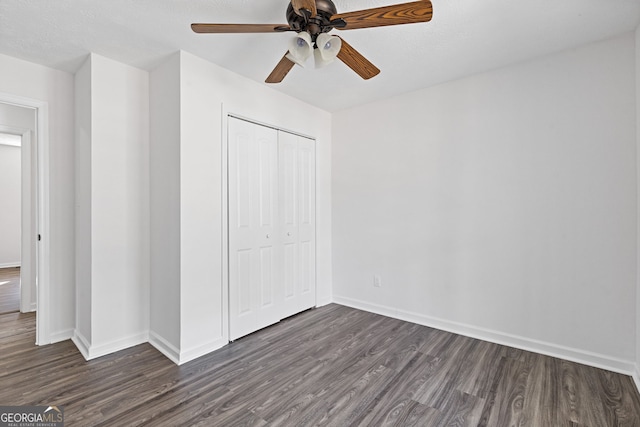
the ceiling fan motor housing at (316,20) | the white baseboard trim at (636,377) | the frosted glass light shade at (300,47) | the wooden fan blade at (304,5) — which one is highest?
the ceiling fan motor housing at (316,20)

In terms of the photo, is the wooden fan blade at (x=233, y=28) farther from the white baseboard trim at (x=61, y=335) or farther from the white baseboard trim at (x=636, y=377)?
the white baseboard trim at (x=636, y=377)

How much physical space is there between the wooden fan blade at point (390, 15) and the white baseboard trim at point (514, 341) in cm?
260

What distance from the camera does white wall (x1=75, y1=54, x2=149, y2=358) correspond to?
8.10 ft

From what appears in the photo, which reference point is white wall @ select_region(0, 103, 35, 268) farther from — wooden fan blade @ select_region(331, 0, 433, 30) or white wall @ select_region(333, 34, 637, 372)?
wooden fan blade @ select_region(331, 0, 433, 30)

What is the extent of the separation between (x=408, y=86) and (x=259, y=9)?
174 centimetres

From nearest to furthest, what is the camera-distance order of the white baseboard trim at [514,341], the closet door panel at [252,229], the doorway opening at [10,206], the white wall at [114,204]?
the white baseboard trim at [514,341] → the white wall at [114,204] → the closet door panel at [252,229] → the doorway opening at [10,206]

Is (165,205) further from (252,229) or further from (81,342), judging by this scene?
(81,342)

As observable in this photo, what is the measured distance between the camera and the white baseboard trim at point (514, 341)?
2.23 metres

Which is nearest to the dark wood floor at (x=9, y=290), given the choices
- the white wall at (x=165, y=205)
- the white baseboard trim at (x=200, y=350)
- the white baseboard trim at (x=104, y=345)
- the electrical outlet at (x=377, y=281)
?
Answer: the white baseboard trim at (x=104, y=345)

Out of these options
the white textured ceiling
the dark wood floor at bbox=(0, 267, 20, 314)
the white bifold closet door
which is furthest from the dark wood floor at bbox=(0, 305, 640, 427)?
the white textured ceiling

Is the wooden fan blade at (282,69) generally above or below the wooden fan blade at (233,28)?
below

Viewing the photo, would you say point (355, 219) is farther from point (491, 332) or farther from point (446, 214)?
point (491, 332)

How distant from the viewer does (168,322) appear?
2514 millimetres

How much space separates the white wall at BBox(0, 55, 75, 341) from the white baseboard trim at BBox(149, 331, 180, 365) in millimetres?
809
